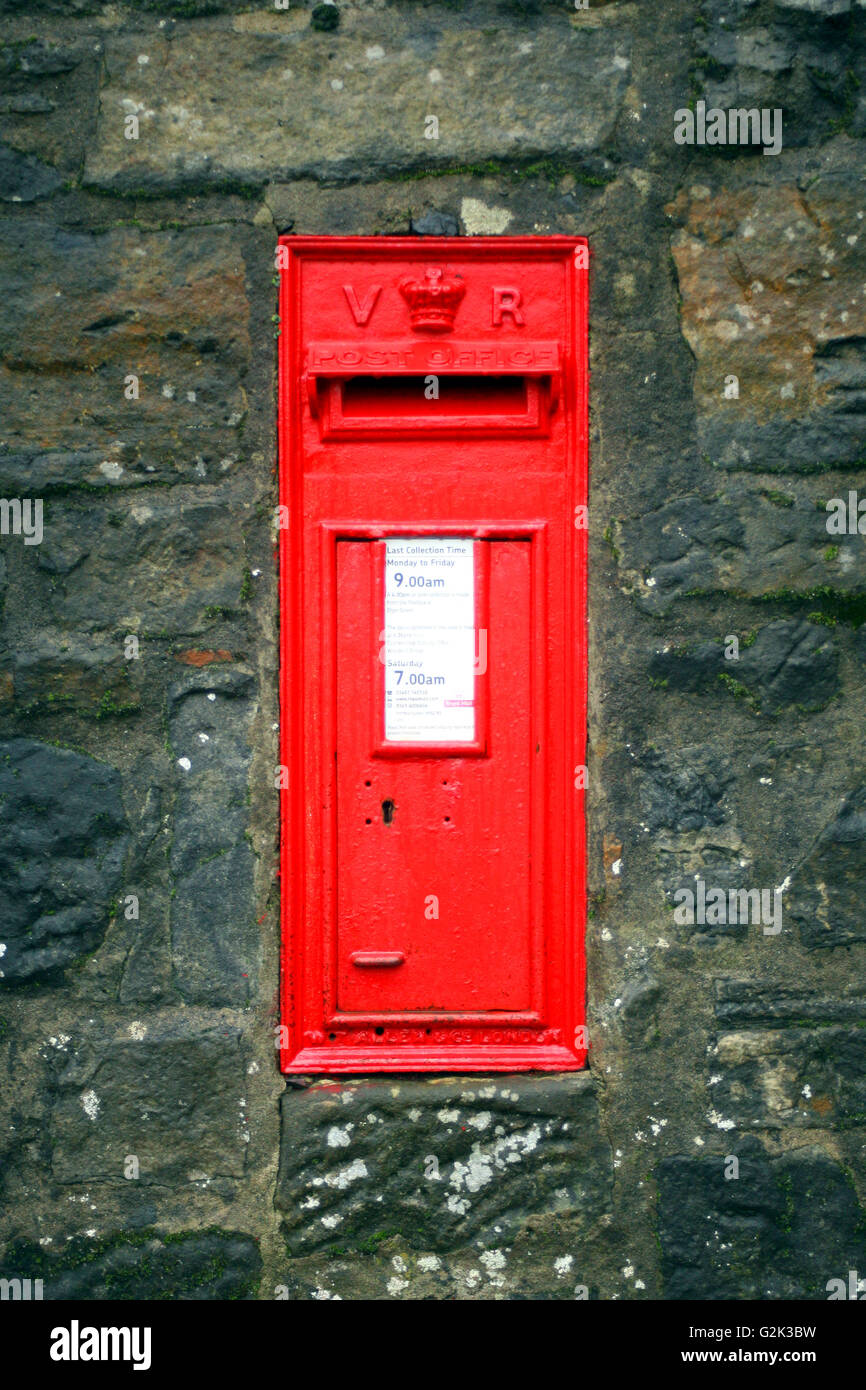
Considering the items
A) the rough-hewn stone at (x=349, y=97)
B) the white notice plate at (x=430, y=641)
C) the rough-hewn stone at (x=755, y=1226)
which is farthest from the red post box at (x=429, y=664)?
the rough-hewn stone at (x=755, y=1226)

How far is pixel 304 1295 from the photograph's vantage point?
231cm

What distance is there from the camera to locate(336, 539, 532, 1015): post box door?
2334mm

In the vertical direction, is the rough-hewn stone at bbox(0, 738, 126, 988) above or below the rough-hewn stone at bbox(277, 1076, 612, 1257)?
above

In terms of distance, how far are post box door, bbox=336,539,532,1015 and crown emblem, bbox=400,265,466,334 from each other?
0.48m

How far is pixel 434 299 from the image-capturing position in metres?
2.28

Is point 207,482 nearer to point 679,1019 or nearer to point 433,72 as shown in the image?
point 433,72

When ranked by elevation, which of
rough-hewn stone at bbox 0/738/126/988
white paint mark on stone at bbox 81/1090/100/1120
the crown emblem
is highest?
the crown emblem

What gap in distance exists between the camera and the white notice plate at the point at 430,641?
2330 millimetres

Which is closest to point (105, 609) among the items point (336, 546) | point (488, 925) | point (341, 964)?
point (336, 546)

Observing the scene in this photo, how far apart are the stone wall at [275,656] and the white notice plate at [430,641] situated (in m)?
0.29

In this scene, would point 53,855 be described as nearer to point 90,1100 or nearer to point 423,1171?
point 90,1100

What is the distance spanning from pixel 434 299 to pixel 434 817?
3.69ft

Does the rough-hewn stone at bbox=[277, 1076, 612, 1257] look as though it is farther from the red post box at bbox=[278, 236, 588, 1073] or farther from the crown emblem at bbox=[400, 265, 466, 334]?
the crown emblem at bbox=[400, 265, 466, 334]

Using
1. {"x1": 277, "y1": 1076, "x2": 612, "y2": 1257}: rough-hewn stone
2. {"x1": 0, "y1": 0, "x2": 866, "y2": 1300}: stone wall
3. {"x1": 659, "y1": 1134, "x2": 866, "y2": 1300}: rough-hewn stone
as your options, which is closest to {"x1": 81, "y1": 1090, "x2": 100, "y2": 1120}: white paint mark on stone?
{"x1": 0, "y1": 0, "x2": 866, "y2": 1300}: stone wall
